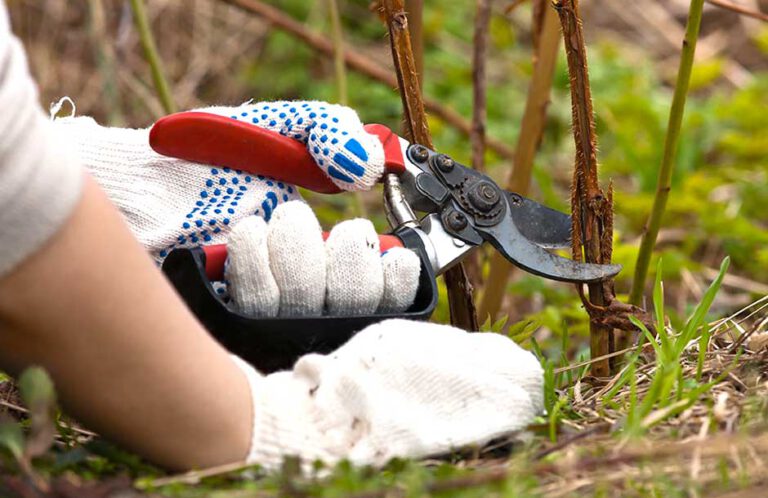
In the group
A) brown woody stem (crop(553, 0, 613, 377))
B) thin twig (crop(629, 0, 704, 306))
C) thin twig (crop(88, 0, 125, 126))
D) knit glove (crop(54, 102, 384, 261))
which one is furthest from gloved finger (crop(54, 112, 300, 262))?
thin twig (crop(88, 0, 125, 126))

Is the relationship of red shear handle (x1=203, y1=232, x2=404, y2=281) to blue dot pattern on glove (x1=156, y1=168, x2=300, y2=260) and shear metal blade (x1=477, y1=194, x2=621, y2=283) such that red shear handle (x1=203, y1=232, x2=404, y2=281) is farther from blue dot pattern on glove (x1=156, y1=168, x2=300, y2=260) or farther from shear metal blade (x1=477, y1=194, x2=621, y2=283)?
shear metal blade (x1=477, y1=194, x2=621, y2=283)

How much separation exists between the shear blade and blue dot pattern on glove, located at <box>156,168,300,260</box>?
0.39m

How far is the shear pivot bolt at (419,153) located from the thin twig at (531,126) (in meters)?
0.52

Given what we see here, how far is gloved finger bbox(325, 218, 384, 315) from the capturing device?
1.46m

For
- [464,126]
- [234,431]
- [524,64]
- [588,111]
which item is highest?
[524,64]

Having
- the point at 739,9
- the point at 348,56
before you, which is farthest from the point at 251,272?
the point at 348,56

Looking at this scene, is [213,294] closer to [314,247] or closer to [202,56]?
[314,247]

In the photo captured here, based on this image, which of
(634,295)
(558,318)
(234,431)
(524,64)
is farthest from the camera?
(524,64)

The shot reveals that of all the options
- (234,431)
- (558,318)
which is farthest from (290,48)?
(234,431)

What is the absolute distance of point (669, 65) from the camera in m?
5.52

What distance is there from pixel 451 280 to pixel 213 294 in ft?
1.91

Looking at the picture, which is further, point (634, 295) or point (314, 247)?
point (634, 295)

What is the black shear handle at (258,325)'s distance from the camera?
1.41 meters

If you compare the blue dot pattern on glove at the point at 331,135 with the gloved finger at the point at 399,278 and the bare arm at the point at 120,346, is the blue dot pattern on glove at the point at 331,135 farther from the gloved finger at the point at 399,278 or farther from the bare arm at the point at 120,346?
the bare arm at the point at 120,346
